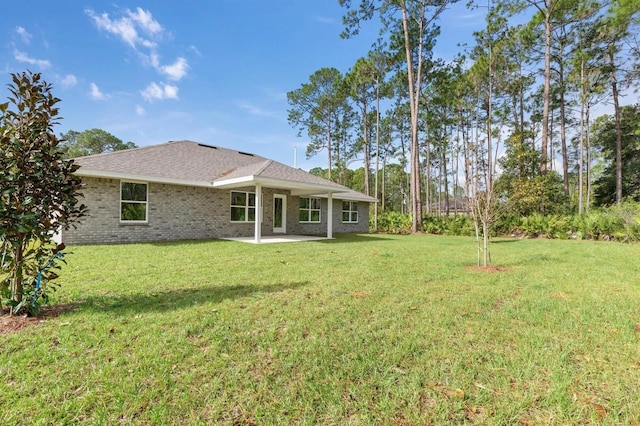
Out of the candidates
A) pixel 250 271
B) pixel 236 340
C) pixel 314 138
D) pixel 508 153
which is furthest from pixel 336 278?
pixel 314 138

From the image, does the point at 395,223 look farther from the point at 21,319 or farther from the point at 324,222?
the point at 21,319

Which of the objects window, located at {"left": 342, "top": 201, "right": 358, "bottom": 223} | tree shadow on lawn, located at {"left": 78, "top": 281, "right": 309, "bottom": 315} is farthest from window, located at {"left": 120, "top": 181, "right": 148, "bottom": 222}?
window, located at {"left": 342, "top": 201, "right": 358, "bottom": 223}

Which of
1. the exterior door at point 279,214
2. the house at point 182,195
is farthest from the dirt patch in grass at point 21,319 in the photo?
the exterior door at point 279,214

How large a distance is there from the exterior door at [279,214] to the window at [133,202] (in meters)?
6.07

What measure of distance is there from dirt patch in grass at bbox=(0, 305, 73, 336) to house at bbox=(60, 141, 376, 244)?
677 cm

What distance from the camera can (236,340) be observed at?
3.08 metres

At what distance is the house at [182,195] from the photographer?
418 inches

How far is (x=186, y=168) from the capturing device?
13.0 meters

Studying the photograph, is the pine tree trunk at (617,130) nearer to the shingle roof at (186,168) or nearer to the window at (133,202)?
→ the shingle roof at (186,168)

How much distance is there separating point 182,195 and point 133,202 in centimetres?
177

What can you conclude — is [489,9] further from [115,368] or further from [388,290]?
[115,368]

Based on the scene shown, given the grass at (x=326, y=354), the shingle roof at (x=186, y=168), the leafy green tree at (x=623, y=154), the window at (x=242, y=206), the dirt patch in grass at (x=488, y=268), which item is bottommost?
the grass at (x=326, y=354)

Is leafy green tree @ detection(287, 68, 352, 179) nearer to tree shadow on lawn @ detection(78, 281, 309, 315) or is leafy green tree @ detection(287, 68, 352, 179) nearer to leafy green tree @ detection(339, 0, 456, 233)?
leafy green tree @ detection(339, 0, 456, 233)

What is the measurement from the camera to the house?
34.8 ft
